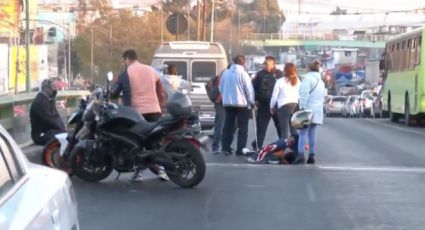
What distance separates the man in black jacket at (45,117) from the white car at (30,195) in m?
8.13

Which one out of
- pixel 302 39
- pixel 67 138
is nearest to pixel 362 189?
pixel 67 138

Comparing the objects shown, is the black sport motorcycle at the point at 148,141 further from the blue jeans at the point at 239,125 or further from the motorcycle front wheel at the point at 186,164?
the blue jeans at the point at 239,125

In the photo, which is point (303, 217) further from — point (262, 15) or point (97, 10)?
point (262, 15)

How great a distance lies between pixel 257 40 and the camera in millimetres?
110688

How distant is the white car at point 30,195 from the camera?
12.5 ft

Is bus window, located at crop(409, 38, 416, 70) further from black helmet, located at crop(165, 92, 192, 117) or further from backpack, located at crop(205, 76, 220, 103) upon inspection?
black helmet, located at crop(165, 92, 192, 117)

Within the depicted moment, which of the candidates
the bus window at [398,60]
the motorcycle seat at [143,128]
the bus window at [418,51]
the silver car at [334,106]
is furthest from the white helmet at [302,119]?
the silver car at [334,106]

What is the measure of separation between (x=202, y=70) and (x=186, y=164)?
13.4 meters

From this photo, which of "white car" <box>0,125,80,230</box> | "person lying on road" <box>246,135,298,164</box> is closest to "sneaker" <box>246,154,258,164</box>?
"person lying on road" <box>246,135,298,164</box>

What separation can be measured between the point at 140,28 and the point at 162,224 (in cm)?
5780

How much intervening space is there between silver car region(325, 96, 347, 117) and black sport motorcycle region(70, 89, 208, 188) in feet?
156

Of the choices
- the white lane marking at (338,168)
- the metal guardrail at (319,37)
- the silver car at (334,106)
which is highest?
the metal guardrail at (319,37)

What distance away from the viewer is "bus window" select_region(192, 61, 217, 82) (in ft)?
77.9

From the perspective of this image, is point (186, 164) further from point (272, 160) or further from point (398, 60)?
point (398, 60)
